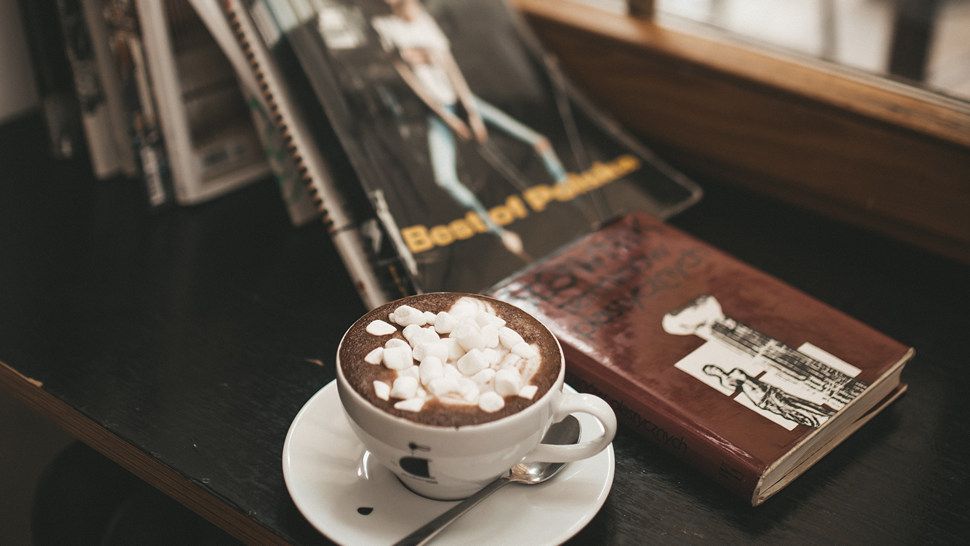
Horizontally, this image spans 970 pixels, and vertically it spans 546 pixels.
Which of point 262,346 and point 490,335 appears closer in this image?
point 490,335

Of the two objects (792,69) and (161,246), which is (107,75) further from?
(792,69)

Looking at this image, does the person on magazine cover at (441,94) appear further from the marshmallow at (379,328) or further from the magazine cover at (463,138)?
the marshmallow at (379,328)

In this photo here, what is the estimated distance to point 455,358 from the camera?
0.57 m

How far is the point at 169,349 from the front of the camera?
78 centimetres

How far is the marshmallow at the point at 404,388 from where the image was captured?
0.53 m

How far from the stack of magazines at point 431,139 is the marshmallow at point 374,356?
0.78ft

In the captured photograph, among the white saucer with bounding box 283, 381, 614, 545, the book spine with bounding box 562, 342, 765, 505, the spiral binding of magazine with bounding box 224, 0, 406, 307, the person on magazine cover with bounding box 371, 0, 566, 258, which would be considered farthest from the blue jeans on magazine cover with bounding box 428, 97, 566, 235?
the white saucer with bounding box 283, 381, 614, 545

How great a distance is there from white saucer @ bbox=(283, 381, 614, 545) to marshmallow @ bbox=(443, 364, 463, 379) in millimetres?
99

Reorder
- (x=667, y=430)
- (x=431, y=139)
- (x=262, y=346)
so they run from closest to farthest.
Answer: (x=667, y=430), (x=262, y=346), (x=431, y=139)

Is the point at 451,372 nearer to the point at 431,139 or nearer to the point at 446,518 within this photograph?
the point at 446,518

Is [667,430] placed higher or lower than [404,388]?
lower

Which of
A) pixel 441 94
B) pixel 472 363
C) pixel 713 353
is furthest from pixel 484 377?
pixel 441 94

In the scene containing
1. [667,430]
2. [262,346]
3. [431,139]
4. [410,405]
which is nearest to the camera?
[410,405]

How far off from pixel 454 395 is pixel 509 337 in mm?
69
